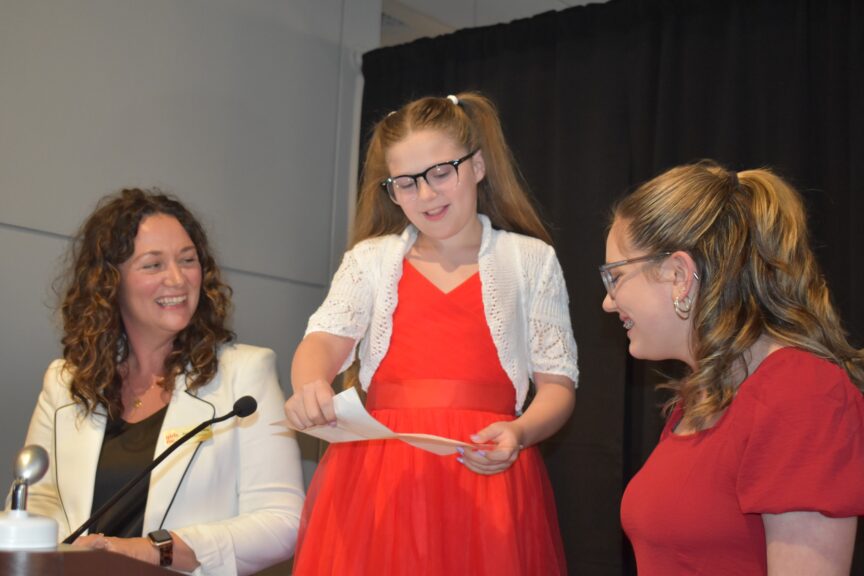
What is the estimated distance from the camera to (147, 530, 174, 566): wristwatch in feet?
7.16

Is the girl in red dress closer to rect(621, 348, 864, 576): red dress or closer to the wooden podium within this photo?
rect(621, 348, 864, 576): red dress

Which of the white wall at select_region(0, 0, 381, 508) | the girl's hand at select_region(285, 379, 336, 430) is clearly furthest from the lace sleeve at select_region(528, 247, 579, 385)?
the white wall at select_region(0, 0, 381, 508)

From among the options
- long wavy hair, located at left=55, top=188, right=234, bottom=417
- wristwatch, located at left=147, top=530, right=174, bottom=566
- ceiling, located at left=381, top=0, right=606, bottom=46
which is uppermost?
ceiling, located at left=381, top=0, right=606, bottom=46

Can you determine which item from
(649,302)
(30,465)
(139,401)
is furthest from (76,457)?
(649,302)

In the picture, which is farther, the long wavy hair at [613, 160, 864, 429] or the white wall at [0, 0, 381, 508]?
the white wall at [0, 0, 381, 508]

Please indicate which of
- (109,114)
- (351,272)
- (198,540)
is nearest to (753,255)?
(351,272)

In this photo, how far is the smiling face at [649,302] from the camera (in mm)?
1578

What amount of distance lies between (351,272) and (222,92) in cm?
147

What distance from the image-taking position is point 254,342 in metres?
3.72

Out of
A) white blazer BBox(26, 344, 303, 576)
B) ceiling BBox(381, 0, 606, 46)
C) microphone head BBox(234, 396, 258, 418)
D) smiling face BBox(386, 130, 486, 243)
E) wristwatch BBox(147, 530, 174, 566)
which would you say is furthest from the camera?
ceiling BBox(381, 0, 606, 46)

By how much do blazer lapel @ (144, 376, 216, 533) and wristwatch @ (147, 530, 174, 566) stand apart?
209 mm

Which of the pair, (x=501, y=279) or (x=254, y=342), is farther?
(x=254, y=342)

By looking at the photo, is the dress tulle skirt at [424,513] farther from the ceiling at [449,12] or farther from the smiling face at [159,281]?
the ceiling at [449,12]

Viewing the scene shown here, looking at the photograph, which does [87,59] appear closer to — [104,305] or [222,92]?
[222,92]
